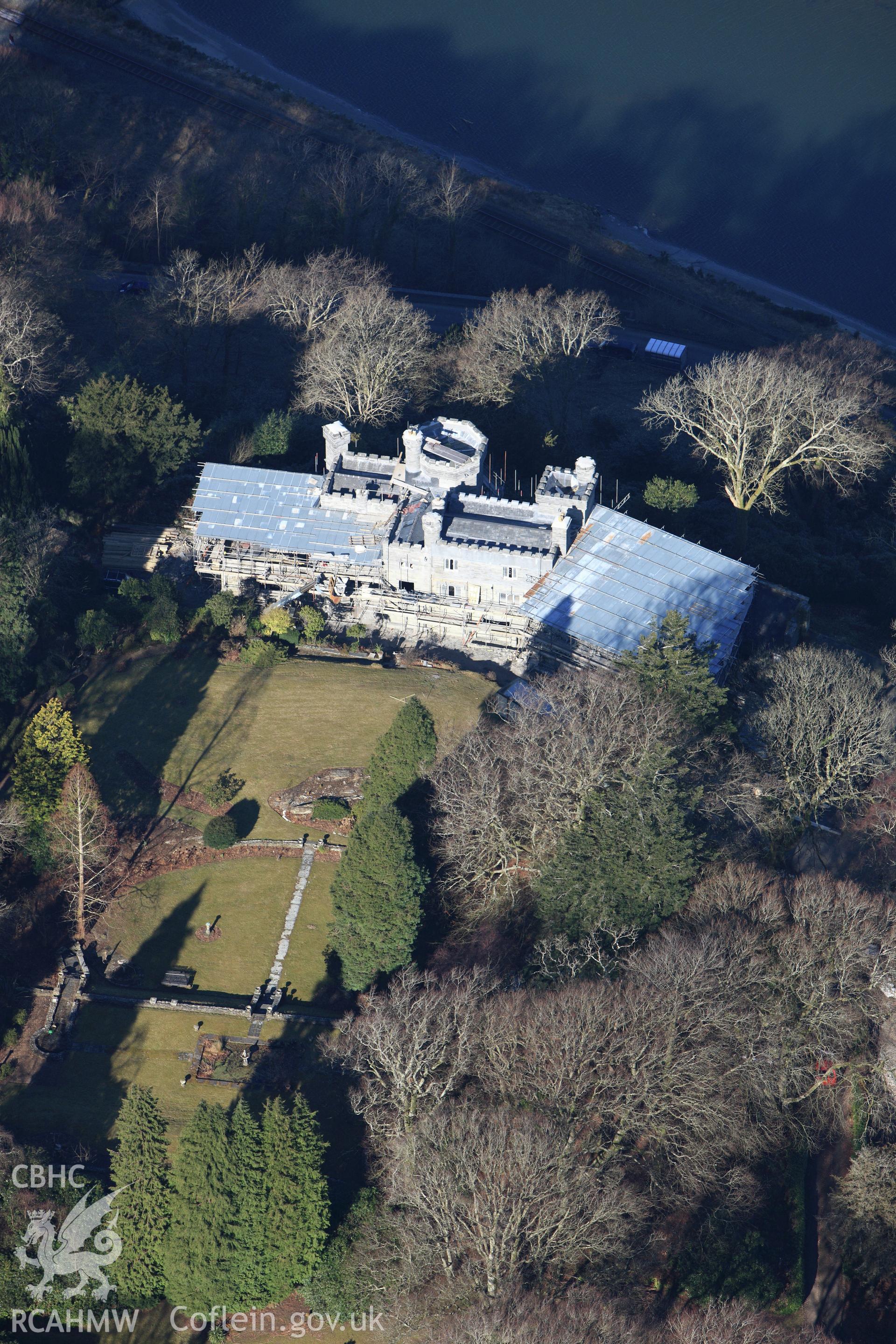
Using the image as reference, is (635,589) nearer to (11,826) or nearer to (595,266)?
(11,826)

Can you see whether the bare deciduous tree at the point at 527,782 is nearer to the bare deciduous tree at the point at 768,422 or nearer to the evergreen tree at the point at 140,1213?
the evergreen tree at the point at 140,1213

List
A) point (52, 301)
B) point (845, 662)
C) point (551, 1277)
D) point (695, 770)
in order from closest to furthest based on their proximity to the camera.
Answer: point (551, 1277) < point (695, 770) < point (845, 662) < point (52, 301)

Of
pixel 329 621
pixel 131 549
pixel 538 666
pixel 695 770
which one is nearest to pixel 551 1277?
pixel 695 770

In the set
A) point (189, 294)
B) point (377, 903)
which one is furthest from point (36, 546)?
point (189, 294)

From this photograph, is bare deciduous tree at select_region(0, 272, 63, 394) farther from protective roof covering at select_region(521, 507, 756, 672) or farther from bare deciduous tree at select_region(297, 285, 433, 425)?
protective roof covering at select_region(521, 507, 756, 672)

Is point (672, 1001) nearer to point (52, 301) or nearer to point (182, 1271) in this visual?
point (182, 1271)

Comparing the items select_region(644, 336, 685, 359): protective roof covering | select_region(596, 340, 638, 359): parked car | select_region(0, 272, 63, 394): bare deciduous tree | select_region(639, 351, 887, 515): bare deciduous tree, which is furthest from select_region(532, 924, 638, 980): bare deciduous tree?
select_region(596, 340, 638, 359): parked car
